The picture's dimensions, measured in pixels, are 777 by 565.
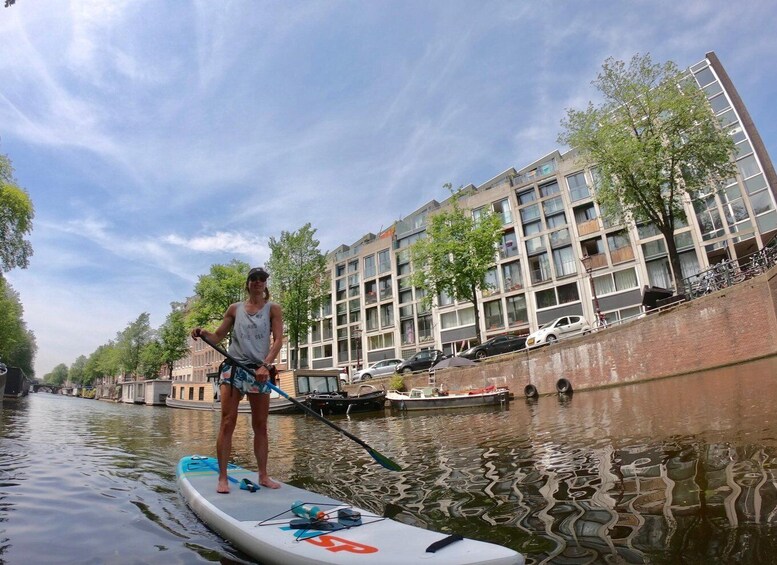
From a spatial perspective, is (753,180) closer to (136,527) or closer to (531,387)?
(531,387)

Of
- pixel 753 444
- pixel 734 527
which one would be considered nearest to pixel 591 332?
pixel 753 444

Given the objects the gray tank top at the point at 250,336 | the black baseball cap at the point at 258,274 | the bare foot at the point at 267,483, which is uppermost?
the black baseball cap at the point at 258,274

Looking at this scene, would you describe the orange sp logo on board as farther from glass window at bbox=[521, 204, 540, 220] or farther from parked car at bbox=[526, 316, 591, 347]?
glass window at bbox=[521, 204, 540, 220]

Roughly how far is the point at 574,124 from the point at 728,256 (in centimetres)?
1843

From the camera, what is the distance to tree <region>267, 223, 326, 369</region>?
124ft

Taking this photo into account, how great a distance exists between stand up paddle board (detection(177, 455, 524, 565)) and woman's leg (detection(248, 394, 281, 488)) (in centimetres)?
13

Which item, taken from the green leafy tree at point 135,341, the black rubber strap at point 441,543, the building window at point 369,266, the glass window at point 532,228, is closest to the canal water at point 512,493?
the black rubber strap at point 441,543

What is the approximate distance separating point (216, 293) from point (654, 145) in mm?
37782

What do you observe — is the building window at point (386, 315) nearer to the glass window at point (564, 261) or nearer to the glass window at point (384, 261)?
the glass window at point (384, 261)

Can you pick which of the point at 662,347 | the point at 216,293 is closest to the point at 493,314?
the point at 662,347

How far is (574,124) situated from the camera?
957 inches

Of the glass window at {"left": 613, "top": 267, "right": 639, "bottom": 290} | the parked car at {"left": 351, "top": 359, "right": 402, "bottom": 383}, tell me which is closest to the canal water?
the parked car at {"left": 351, "top": 359, "right": 402, "bottom": 383}

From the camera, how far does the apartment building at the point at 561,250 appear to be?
1334 inches

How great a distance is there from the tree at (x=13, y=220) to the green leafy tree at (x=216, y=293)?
1574 cm
